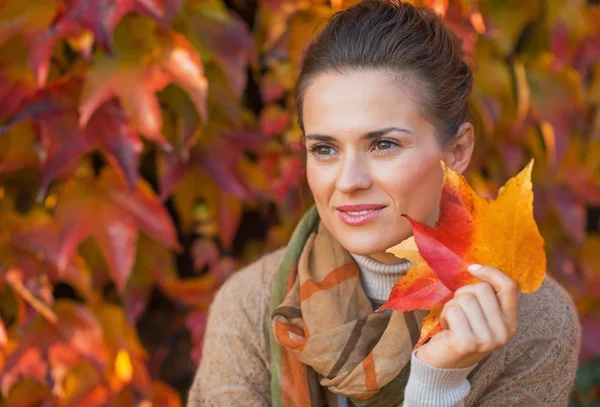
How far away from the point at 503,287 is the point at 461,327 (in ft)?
0.23

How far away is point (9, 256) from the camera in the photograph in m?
1.69

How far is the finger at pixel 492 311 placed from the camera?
3.07 feet

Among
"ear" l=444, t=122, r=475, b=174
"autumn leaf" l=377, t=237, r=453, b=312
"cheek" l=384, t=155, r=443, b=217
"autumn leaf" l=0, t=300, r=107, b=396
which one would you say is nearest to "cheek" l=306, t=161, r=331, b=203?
"cheek" l=384, t=155, r=443, b=217

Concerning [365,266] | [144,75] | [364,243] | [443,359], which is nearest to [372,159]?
[364,243]

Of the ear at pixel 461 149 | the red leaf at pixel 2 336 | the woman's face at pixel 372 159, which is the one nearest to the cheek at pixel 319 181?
the woman's face at pixel 372 159

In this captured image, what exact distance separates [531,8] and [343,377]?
109 centimetres

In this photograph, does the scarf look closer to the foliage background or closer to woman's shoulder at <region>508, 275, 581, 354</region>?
woman's shoulder at <region>508, 275, 581, 354</region>

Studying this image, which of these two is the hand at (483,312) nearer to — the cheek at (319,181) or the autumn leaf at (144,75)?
the cheek at (319,181)

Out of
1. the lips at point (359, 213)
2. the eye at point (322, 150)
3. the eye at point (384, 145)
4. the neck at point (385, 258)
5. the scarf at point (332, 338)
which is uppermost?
the eye at point (384, 145)

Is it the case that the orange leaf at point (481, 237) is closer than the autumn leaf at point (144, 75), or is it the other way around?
the orange leaf at point (481, 237)

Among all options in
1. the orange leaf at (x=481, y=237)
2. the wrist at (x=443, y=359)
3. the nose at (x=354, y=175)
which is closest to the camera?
the orange leaf at (x=481, y=237)

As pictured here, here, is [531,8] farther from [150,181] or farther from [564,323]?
[150,181]

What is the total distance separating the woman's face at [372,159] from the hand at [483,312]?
303mm

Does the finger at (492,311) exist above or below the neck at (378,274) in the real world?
above
